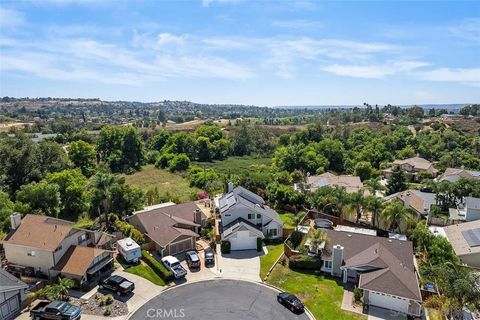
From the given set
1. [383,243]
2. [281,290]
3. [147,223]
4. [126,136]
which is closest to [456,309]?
[383,243]

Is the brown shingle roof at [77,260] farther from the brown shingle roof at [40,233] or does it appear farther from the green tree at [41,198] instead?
the green tree at [41,198]

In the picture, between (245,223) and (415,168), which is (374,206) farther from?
(415,168)

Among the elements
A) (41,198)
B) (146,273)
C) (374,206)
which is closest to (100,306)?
(146,273)

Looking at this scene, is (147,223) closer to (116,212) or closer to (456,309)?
(116,212)

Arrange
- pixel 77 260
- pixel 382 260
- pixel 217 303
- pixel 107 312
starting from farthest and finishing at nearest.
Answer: pixel 382 260
pixel 77 260
pixel 217 303
pixel 107 312

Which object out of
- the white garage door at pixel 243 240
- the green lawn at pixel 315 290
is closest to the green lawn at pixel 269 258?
the green lawn at pixel 315 290

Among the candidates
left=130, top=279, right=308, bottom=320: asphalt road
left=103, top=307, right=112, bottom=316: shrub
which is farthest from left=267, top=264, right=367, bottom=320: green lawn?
left=103, top=307, right=112, bottom=316: shrub
